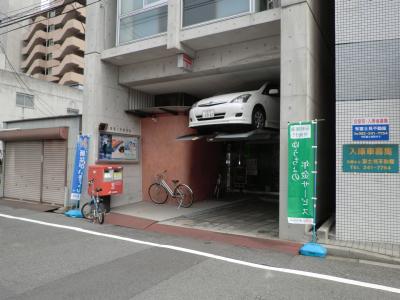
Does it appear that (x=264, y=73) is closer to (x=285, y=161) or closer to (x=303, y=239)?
(x=285, y=161)

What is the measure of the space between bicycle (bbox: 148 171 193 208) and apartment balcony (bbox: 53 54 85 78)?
35.7 m

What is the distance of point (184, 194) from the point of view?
11594mm

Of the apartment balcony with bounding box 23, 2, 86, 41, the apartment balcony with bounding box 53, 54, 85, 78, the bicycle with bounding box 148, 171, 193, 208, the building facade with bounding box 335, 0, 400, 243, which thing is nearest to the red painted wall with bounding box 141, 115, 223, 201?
the bicycle with bounding box 148, 171, 193, 208

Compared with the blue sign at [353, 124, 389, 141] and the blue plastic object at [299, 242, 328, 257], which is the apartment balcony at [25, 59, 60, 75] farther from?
the blue plastic object at [299, 242, 328, 257]

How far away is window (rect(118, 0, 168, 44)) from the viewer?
1059 cm

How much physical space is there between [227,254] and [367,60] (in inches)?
184

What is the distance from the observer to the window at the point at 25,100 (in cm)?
2503

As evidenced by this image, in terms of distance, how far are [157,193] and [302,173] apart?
6.55 m

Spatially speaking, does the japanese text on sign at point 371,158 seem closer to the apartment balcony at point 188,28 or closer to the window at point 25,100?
the apartment balcony at point 188,28

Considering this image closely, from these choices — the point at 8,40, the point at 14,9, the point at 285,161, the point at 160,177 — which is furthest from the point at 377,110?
the point at 8,40

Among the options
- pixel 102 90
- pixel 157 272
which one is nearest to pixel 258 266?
pixel 157 272

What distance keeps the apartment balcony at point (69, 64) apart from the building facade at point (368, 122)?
41433mm

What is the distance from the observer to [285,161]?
7.46 meters

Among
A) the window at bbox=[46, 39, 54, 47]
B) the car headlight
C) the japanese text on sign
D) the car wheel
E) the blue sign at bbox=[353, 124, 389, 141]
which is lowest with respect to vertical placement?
the japanese text on sign
